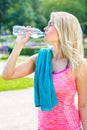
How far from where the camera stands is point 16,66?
3121 millimetres

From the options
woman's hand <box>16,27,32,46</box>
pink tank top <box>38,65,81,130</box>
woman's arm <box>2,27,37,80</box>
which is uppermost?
woman's hand <box>16,27,32,46</box>

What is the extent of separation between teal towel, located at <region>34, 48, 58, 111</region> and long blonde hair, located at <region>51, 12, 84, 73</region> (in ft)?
0.43

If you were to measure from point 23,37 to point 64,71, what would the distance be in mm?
331

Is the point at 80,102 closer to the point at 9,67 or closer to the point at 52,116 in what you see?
the point at 52,116

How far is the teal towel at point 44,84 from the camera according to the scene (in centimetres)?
302

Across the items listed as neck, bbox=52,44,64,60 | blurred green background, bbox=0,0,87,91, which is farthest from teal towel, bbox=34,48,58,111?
blurred green background, bbox=0,0,87,91

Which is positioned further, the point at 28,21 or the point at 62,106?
the point at 28,21

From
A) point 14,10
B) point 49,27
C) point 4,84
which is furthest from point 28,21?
point 49,27

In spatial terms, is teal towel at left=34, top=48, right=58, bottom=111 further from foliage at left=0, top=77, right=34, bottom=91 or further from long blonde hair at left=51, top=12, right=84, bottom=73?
foliage at left=0, top=77, right=34, bottom=91

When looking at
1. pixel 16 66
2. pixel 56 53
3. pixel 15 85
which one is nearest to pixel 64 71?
pixel 56 53

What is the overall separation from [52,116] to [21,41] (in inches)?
19.7

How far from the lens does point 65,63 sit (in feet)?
10.2

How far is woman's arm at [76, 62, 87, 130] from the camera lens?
10.1ft

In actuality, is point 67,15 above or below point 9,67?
above
